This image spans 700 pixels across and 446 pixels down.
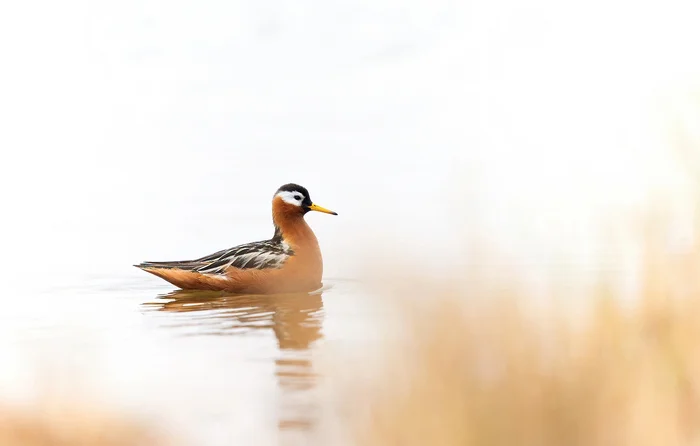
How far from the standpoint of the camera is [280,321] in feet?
27.4

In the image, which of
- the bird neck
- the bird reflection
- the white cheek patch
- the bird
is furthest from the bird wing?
the white cheek patch

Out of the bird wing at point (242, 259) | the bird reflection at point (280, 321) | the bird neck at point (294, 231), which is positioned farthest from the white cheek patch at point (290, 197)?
the bird reflection at point (280, 321)

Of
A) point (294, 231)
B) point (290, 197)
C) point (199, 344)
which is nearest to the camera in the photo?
point (199, 344)

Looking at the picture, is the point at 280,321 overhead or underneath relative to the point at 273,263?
underneath

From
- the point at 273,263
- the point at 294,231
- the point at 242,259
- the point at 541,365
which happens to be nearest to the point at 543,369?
the point at 541,365

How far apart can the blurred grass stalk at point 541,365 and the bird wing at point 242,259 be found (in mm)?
6567

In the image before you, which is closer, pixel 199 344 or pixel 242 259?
pixel 199 344

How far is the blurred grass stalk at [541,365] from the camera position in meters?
3.63

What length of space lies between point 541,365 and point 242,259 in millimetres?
7710

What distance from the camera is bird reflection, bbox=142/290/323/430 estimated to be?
4812 millimetres

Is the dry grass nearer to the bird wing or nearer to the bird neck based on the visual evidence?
the bird wing

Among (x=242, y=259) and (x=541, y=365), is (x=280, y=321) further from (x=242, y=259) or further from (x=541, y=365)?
(x=541, y=365)

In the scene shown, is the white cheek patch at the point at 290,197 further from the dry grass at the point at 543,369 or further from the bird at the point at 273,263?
the dry grass at the point at 543,369

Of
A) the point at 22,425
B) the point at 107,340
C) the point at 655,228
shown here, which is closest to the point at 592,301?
the point at 655,228
